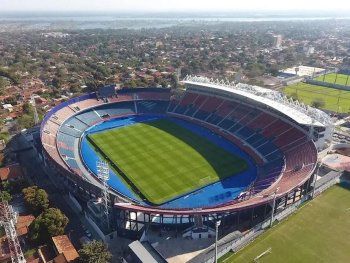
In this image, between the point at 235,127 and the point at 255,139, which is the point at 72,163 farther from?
the point at 255,139

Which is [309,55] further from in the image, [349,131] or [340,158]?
[340,158]

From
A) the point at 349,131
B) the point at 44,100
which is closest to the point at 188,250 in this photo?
the point at 349,131

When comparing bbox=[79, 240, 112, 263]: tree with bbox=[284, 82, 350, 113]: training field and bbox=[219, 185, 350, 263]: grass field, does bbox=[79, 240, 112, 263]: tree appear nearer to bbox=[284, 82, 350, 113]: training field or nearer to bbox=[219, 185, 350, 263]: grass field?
bbox=[219, 185, 350, 263]: grass field

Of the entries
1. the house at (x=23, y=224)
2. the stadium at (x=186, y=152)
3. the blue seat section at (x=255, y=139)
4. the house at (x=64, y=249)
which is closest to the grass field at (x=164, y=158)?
the stadium at (x=186, y=152)

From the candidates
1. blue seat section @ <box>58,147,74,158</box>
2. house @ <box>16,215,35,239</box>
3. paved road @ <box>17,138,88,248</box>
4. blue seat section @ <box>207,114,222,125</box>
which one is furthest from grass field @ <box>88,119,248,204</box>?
house @ <box>16,215,35,239</box>

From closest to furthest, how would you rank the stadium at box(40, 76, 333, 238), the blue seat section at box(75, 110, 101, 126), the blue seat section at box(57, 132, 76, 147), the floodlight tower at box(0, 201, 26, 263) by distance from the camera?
the floodlight tower at box(0, 201, 26, 263), the stadium at box(40, 76, 333, 238), the blue seat section at box(57, 132, 76, 147), the blue seat section at box(75, 110, 101, 126)
